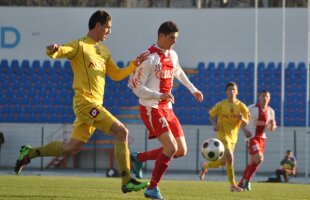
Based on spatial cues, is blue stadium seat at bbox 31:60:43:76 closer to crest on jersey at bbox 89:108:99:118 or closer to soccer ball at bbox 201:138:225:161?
soccer ball at bbox 201:138:225:161

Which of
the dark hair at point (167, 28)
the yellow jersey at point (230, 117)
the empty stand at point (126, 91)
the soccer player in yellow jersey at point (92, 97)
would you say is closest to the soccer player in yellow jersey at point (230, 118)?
the yellow jersey at point (230, 117)

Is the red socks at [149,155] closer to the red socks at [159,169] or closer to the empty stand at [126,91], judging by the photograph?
the red socks at [159,169]

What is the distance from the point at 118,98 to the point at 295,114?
20.5ft

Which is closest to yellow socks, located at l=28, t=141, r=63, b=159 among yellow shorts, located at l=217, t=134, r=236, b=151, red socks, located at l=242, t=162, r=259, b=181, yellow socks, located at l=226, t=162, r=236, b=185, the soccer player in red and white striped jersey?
the soccer player in red and white striped jersey

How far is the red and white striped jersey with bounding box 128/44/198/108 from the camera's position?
12.1 meters

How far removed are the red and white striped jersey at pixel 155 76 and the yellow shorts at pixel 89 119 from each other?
2.57 ft

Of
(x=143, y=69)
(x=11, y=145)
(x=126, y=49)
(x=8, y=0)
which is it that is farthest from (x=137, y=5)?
(x=143, y=69)

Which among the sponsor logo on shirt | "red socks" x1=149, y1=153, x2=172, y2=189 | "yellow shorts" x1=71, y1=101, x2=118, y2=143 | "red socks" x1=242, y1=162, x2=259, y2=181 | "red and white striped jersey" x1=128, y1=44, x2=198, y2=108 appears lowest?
"red socks" x1=242, y1=162, x2=259, y2=181

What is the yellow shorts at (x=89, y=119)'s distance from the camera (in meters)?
11.3

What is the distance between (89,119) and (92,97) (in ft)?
1.01

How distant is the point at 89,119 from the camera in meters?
11.4

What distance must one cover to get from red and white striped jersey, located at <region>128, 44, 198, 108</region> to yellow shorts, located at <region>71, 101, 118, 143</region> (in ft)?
2.57

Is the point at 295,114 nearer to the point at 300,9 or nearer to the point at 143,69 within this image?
the point at 300,9

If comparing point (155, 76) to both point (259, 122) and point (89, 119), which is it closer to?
point (89, 119)
